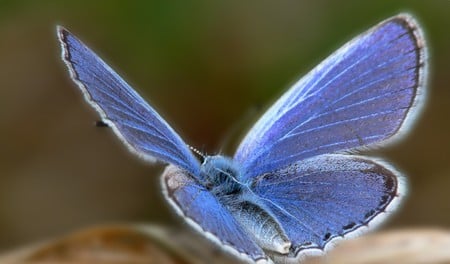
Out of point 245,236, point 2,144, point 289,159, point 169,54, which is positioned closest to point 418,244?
point 289,159

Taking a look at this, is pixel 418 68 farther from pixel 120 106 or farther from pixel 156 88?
pixel 156 88

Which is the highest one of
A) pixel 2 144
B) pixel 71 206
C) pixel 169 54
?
pixel 169 54

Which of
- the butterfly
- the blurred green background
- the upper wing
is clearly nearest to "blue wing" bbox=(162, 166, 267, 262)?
the butterfly

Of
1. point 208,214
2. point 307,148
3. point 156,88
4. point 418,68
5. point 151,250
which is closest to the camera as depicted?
point 208,214

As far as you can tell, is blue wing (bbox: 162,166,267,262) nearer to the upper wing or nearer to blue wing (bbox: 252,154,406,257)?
blue wing (bbox: 252,154,406,257)

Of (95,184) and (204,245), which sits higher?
(204,245)

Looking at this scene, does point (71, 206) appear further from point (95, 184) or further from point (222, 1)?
point (222, 1)

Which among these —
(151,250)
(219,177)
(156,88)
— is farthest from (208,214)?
(156,88)
